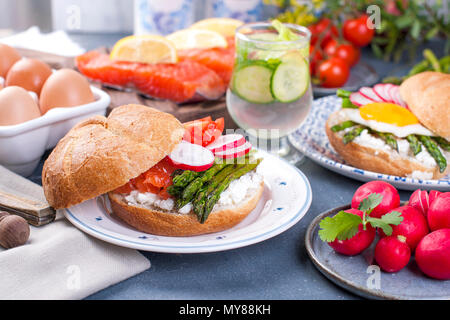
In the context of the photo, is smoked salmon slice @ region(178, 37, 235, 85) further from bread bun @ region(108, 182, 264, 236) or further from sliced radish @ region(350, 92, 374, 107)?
bread bun @ region(108, 182, 264, 236)

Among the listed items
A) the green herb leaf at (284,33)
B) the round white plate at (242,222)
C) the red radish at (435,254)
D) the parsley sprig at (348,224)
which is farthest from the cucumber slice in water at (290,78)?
the red radish at (435,254)

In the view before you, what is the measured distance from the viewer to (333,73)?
3.41 meters

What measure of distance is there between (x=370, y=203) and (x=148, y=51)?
1778mm

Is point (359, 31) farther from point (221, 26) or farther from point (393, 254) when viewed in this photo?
point (393, 254)

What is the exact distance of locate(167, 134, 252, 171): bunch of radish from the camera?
1848 millimetres

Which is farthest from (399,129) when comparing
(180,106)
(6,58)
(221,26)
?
(6,58)

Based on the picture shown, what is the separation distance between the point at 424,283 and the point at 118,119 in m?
1.17

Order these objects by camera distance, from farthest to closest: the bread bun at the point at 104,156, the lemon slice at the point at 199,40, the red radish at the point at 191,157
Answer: the lemon slice at the point at 199,40 < the red radish at the point at 191,157 < the bread bun at the point at 104,156

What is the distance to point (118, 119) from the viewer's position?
193cm

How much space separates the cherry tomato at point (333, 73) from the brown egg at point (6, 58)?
187 cm

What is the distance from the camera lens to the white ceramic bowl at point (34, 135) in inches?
82.4

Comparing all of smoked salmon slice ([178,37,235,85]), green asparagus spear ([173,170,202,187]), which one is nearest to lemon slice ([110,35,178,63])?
smoked salmon slice ([178,37,235,85])

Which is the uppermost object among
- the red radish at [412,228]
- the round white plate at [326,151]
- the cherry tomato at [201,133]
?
the cherry tomato at [201,133]

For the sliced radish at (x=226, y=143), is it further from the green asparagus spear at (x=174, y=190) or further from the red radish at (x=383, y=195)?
the red radish at (x=383, y=195)
